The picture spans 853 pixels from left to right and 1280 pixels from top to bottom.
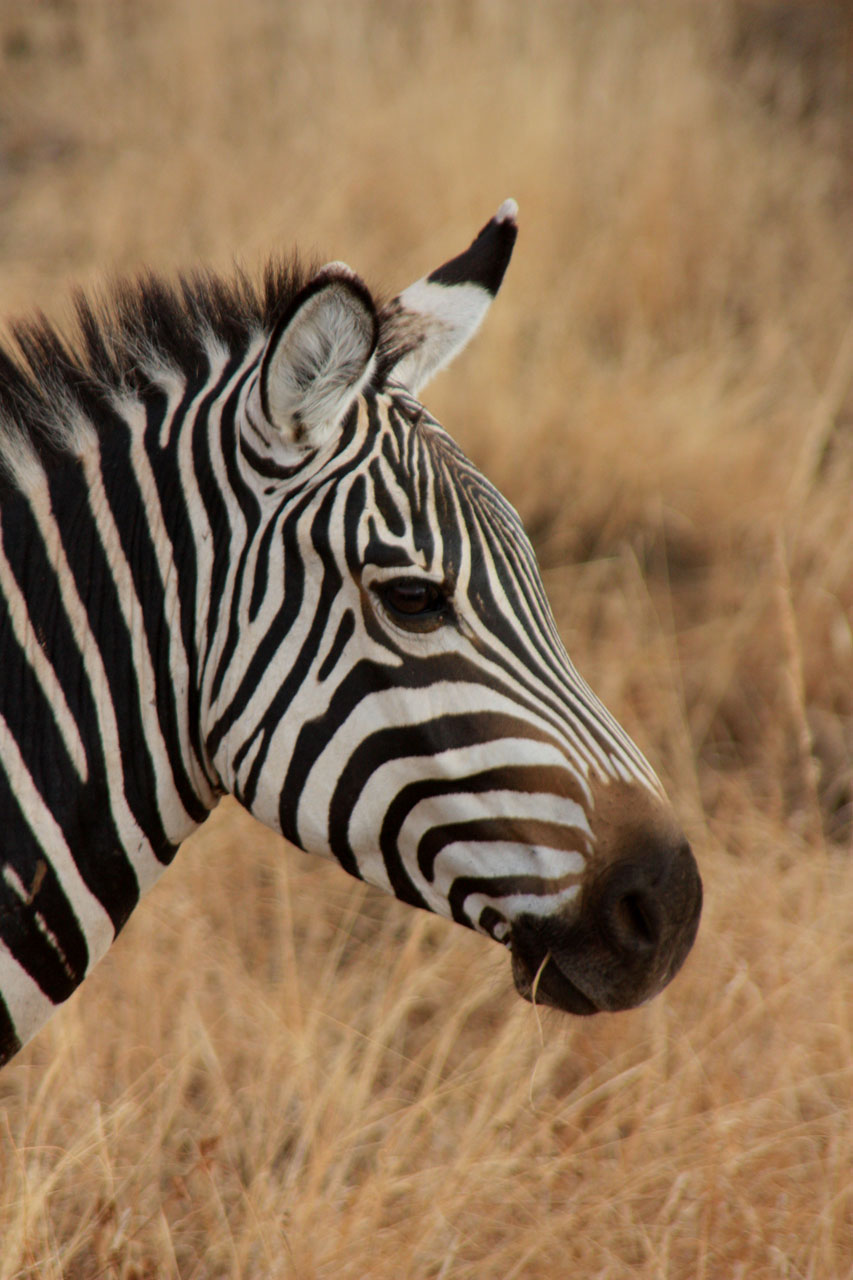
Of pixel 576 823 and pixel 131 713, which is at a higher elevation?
pixel 131 713

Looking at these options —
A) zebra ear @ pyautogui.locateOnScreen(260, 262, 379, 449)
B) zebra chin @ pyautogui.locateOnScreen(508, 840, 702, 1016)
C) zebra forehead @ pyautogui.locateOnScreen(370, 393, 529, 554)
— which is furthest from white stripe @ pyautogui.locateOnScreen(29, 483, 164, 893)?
zebra chin @ pyautogui.locateOnScreen(508, 840, 702, 1016)

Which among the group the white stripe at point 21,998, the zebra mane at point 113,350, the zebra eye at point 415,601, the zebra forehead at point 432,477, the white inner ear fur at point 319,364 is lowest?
the white stripe at point 21,998

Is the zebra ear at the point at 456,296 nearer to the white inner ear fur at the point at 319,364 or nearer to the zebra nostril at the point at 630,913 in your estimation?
the white inner ear fur at the point at 319,364

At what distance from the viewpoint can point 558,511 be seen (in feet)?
21.9

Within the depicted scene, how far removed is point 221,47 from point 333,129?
1.90 meters

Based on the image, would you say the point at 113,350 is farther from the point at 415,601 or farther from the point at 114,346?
the point at 415,601

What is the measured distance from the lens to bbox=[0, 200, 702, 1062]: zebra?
85.2 inches

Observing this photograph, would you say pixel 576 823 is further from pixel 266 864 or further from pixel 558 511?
pixel 558 511

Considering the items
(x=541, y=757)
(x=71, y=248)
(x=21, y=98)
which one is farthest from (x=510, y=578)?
(x=21, y=98)

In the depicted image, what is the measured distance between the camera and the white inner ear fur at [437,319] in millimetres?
2629

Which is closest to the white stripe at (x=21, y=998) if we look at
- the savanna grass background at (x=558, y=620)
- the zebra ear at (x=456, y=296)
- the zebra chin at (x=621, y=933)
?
the savanna grass background at (x=558, y=620)

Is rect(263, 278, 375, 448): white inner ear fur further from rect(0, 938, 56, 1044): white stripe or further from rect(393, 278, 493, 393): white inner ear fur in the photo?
rect(0, 938, 56, 1044): white stripe

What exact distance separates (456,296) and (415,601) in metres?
0.90

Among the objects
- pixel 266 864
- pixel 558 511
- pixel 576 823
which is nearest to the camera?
pixel 576 823
